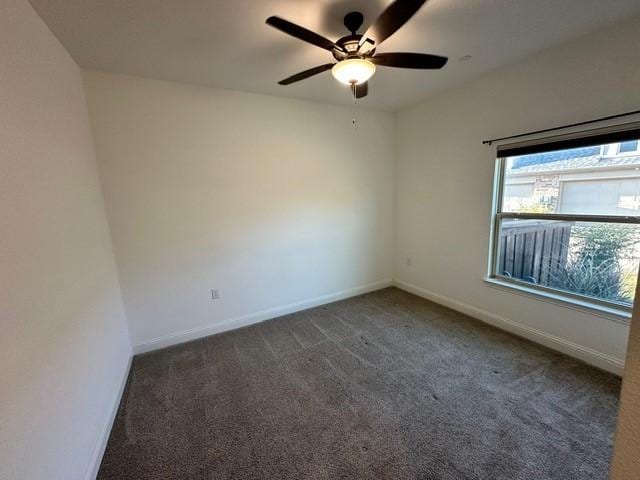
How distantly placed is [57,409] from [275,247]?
86.3 inches

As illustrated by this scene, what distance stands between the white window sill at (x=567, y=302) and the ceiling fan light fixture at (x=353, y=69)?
2472 millimetres

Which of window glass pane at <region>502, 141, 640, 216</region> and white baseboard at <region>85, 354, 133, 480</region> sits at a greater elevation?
window glass pane at <region>502, 141, 640, 216</region>

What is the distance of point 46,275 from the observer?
131 centimetres

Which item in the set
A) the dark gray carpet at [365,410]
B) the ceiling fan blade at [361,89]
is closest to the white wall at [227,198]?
the dark gray carpet at [365,410]

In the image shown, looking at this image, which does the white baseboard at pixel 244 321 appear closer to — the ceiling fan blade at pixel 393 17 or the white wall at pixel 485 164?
the white wall at pixel 485 164

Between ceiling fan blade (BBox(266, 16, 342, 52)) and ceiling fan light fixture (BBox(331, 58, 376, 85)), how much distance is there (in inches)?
4.2

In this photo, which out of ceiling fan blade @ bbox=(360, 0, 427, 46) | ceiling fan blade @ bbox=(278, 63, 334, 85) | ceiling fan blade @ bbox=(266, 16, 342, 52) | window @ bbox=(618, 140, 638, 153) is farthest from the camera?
window @ bbox=(618, 140, 638, 153)

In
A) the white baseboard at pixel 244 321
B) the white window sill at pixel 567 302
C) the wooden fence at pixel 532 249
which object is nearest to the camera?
the white window sill at pixel 567 302

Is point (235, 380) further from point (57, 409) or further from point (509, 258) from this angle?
point (509, 258)

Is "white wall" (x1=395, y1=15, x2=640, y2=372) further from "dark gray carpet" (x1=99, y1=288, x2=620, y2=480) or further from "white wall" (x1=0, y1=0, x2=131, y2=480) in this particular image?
"white wall" (x1=0, y1=0, x2=131, y2=480)

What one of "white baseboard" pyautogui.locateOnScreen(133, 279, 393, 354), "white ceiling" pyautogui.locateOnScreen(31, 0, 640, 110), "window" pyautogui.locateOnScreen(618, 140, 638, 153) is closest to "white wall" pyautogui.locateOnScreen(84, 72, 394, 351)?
"white baseboard" pyautogui.locateOnScreen(133, 279, 393, 354)

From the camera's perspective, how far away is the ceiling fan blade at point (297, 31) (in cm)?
133

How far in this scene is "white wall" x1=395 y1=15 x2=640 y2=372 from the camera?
78.6 inches

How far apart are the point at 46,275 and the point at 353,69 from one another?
6.64 ft
